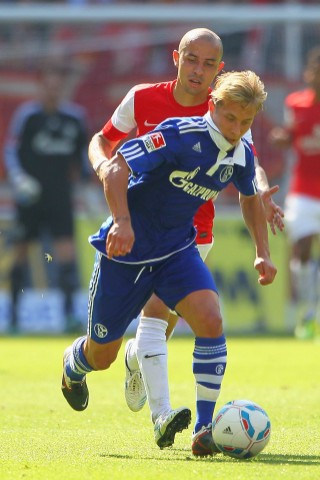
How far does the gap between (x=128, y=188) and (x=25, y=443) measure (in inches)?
56.6

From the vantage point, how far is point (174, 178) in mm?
5930

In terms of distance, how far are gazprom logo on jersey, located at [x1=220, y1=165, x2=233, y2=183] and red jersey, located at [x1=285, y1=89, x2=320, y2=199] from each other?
26.1ft

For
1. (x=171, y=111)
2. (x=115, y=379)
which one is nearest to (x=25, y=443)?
(x=171, y=111)

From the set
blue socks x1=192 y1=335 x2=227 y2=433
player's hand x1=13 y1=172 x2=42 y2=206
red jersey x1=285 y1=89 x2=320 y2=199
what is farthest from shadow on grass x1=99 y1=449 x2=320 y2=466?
player's hand x1=13 y1=172 x2=42 y2=206

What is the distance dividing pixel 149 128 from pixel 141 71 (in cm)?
971

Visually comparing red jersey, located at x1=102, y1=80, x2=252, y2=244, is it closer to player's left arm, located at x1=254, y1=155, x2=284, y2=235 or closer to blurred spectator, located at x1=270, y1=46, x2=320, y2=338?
player's left arm, located at x1=254, y1=155, x2=284, y2=235

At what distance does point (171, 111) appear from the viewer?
686 centimetres

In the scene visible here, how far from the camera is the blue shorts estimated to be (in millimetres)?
6012

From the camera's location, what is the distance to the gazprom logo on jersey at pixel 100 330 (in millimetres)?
6199

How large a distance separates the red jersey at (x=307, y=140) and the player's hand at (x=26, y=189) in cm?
358

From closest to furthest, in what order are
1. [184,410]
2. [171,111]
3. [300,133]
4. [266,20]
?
[184,410] → [171,111] → [300,133] → [266,20]

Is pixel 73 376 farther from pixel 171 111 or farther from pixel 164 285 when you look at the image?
pixel 171 111

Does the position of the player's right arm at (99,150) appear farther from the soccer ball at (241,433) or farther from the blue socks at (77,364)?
the soccer ball at (241,433)

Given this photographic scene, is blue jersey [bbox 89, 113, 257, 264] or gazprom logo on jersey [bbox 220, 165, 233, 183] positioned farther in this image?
gazprom logo on jersey [bbox 220, 165, 233, 183]
